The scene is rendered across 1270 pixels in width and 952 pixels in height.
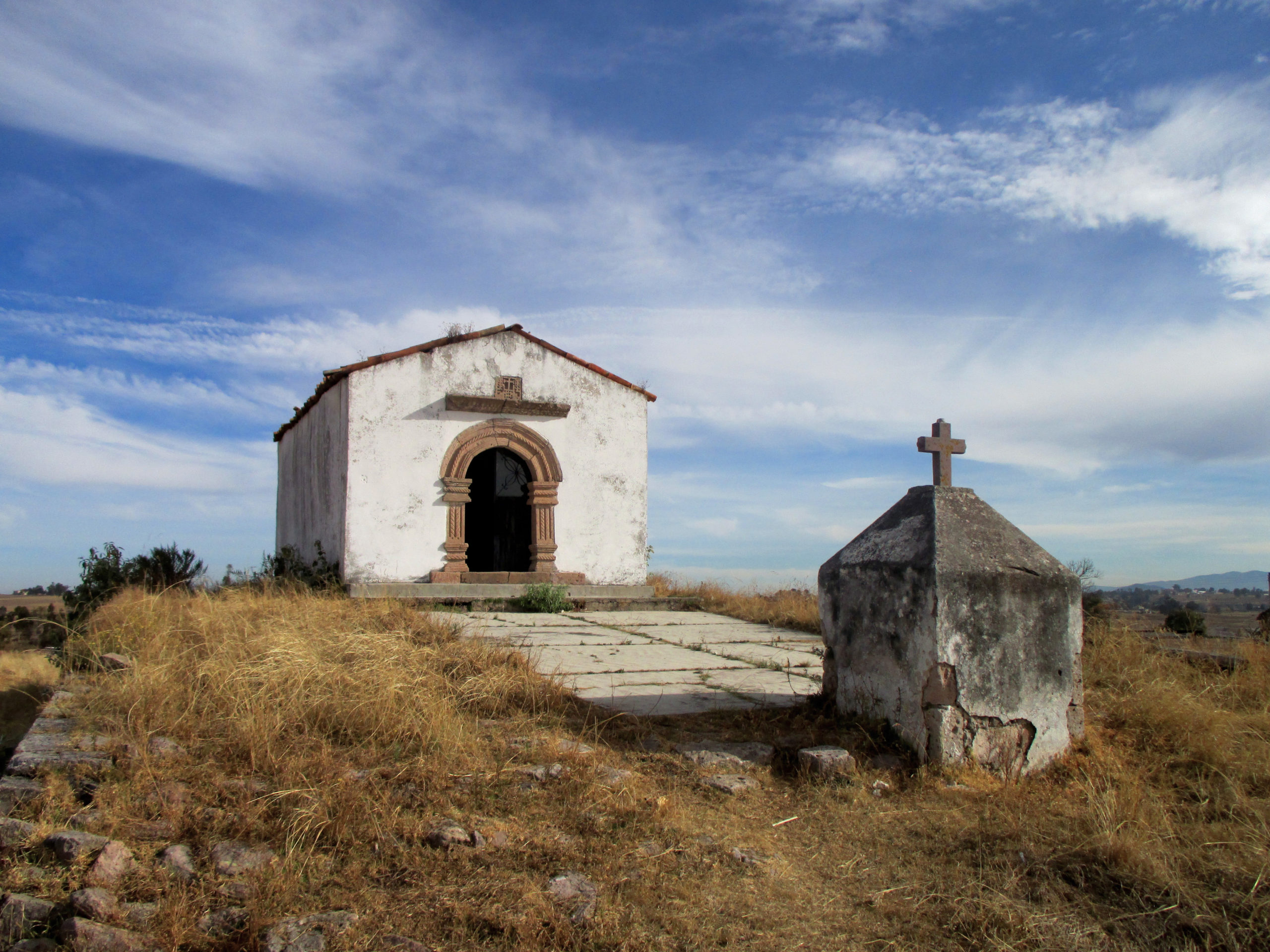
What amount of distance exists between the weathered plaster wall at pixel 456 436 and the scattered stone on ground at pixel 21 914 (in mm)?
9004

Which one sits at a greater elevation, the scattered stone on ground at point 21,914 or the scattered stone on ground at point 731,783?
the scattered stone on ground at point 731,783

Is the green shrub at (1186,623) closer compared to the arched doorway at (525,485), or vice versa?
the green shrub at (1186,623)

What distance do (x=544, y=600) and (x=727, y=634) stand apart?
318 cm

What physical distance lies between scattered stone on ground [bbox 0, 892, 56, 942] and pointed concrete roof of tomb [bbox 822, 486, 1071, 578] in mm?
3291

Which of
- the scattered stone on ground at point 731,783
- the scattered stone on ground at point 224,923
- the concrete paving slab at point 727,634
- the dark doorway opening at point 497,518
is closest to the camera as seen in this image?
the scattered stone on ground at point 224,923

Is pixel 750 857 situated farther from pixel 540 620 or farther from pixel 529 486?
pixel 529 486

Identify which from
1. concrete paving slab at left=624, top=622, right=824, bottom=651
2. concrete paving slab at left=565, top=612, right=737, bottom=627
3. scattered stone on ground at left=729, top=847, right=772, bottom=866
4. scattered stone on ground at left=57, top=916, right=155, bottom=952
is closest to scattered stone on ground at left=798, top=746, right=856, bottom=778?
scattered stone on ground at left=729, top=847, right=772, bottom=866

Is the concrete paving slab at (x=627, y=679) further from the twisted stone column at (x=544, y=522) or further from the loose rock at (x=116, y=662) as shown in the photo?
the twisted stone column at (x=544, y=522)

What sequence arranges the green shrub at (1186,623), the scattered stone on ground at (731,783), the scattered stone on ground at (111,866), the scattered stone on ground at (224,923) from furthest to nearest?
1. the green shrub at (1186,623)
2. the scattered stone on ground at (731,783)
3. the scattered stone on ground at (111,866)
4. the scattered stone on ground at (224,923)

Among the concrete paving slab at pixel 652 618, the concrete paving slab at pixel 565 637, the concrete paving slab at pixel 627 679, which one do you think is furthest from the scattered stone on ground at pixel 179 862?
the concrete paving slab at pixel 652 618

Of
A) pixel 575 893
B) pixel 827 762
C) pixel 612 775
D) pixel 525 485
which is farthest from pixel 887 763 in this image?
pixel 525 485

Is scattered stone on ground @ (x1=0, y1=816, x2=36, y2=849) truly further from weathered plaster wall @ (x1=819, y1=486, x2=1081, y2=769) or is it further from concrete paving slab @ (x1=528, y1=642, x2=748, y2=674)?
weathered plaster wall @ (x1=819, y1=486, x2=1081, y2=769)

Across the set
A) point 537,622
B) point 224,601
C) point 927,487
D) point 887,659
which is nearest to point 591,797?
point 887,659

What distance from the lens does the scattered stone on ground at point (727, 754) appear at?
3.59 meters
